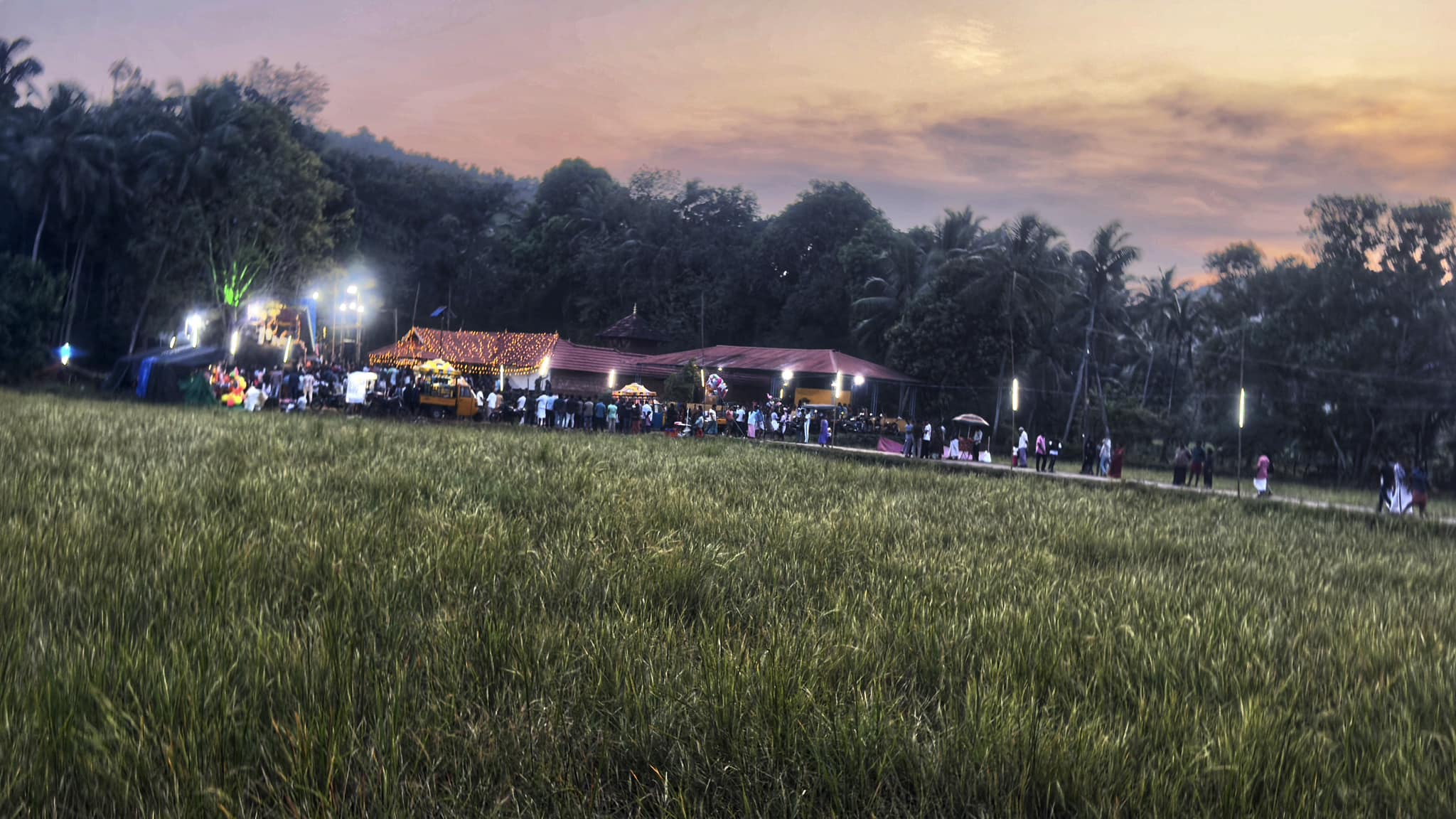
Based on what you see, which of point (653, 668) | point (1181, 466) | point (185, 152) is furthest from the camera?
point (185, 152)

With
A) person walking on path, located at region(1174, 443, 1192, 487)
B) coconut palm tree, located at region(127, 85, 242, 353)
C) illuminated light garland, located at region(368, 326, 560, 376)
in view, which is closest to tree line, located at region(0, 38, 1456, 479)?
coconut palm tree, located at region(127, 85, 242, 353)

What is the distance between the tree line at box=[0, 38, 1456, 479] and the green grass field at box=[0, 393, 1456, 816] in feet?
98.3

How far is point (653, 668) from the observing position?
141 inches

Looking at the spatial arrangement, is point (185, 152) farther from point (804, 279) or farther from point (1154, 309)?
point (1154, 309)

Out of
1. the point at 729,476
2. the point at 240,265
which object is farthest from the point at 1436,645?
the point at 240,265

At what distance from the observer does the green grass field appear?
2.71 m

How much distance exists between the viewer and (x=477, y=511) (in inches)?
276

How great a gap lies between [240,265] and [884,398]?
33082 millimetres

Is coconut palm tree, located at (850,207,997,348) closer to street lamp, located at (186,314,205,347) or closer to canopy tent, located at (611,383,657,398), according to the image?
canopy tent, located at (611,383,657,398)

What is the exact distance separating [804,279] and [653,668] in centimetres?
5717

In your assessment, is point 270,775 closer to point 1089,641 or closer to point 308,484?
point 1089,641

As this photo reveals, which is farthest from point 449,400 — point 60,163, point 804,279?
point 804,279

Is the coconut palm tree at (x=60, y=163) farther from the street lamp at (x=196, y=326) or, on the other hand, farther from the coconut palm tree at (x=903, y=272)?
the coconut palm tree at (x=903, y=272)

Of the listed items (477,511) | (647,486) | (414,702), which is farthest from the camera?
(647,486)
